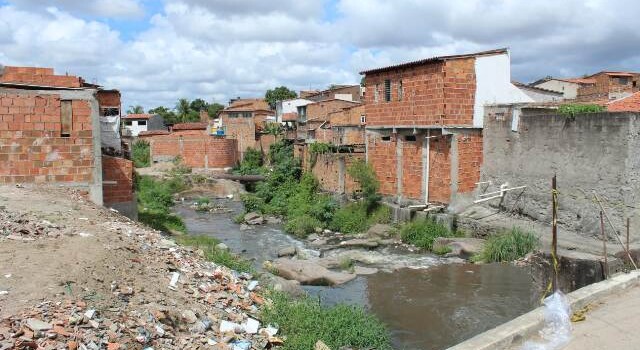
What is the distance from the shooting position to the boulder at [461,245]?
15.5m

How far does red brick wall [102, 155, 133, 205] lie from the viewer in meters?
12.4

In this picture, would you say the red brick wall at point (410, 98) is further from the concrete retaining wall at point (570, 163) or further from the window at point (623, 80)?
the window at point (623, 80)

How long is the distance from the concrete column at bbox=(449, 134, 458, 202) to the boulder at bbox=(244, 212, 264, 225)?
877 cm

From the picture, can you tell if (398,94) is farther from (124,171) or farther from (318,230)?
(124,171)

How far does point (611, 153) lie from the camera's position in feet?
44.2

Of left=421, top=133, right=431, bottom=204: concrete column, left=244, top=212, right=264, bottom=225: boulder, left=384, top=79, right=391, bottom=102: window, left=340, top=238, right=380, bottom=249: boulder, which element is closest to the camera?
left=340, top=238, right=380, bottom=249: boulder

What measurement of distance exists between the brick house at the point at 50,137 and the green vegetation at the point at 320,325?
5677mm

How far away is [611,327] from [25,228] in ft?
25.4

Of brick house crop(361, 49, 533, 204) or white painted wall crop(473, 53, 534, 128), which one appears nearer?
brick house crop(361, 49, 533, 204)

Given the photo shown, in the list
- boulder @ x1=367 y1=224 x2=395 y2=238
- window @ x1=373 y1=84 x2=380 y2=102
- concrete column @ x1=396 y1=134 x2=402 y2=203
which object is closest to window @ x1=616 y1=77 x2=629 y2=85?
window @ x1=373 y1=84 x2=380 y2=102

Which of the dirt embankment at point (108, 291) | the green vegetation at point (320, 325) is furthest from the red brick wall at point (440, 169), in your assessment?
the dirt embankment at point (108, 291)

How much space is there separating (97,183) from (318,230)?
10.5m

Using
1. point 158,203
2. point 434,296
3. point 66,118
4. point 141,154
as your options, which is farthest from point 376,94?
point 141,154

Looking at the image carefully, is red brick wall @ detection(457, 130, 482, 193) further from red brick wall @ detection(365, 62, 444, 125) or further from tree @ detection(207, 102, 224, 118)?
tree @ detection(207, 102, 224, 118)
